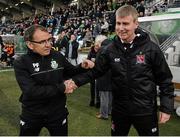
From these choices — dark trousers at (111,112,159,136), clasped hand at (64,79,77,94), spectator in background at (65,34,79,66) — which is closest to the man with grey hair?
dark trousers at (111,112,159,136)

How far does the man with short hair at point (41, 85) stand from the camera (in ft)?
13.0

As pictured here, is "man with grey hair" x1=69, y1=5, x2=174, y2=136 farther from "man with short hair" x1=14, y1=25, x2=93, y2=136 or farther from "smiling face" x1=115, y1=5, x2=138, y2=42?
"man with short hair" x1=14, y1=25, x2=93, y2=136

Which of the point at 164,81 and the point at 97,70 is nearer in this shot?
the point at 164,81

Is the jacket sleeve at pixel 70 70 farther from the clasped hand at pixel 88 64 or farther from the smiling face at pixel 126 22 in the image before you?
the smiling face at pixel 126 22

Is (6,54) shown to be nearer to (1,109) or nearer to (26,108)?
(1,109)

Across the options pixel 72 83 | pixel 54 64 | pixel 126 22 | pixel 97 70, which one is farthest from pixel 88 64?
pixel 126 22

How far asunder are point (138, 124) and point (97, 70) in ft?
2.29

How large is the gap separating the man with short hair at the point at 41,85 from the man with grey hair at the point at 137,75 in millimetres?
544

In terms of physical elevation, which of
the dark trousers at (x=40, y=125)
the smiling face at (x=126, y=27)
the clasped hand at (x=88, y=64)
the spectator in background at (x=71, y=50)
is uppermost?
the smiling face at (x=126, y=27)

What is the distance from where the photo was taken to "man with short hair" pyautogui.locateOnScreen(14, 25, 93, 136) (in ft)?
13.0

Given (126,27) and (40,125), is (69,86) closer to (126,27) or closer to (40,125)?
(40,125)

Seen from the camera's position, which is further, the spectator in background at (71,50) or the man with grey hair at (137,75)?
the spectator in background at (71,50)

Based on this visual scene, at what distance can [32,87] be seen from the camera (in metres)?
3.91

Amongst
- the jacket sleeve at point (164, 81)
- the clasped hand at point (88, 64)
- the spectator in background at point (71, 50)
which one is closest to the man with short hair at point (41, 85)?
the clasped hand at point (88, 64)
